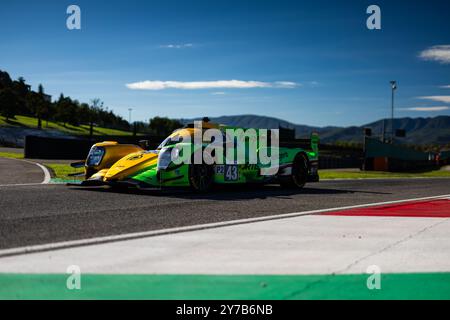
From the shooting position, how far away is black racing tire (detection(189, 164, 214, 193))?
1004 centimetres

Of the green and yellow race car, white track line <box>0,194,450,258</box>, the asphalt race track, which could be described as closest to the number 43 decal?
the green and yellow race car

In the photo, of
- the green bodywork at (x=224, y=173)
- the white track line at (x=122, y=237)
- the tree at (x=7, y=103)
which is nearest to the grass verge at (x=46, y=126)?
the tree at (x=7, y=103)

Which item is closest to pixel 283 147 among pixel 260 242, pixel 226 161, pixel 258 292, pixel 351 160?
pixel 226 161

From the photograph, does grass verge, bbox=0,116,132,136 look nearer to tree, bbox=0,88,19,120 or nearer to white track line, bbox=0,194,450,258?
tree, bbox=0,88,19,120

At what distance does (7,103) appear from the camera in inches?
3531

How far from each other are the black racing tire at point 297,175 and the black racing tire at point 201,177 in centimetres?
244

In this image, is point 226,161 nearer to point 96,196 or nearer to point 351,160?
point 96,196

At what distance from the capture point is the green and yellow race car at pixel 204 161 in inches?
381

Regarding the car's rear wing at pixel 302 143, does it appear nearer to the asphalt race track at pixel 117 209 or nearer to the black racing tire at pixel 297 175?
the black racing tire at pixel 297 175

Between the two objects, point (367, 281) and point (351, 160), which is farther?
point (351, 160)

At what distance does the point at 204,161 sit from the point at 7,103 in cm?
8836

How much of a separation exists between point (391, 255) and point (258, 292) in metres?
1.75

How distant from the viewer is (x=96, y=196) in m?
8.77

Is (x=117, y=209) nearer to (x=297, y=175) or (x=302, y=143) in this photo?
(x=297, y=175)
